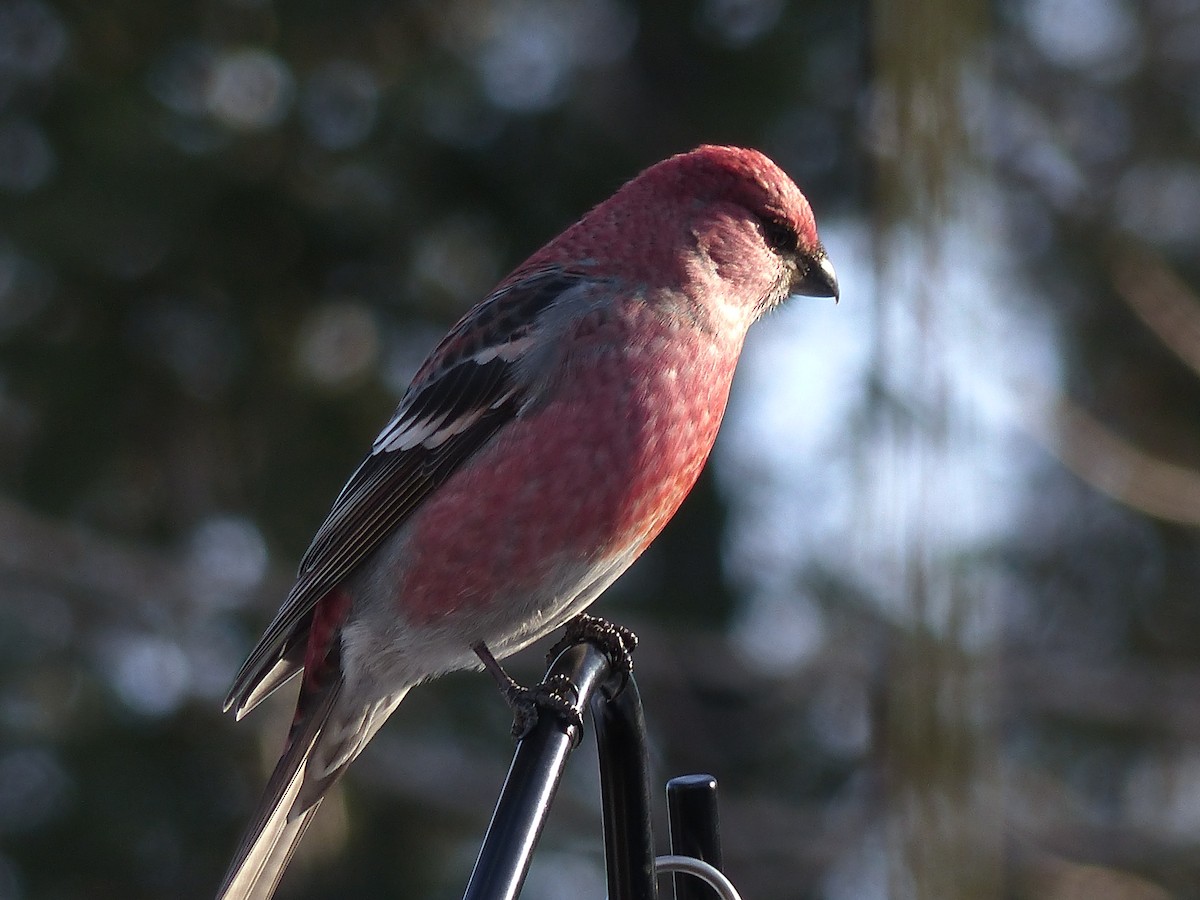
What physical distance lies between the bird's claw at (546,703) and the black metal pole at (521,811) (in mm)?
20

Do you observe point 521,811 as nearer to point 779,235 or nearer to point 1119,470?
point 779,235

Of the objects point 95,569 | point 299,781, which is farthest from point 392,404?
point 299,781

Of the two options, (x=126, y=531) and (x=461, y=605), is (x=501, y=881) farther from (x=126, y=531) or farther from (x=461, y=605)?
(x=126, y=531)

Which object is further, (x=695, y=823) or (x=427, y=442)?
(x=427, y=442)

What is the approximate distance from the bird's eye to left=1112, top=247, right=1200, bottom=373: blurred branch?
75.5 inches

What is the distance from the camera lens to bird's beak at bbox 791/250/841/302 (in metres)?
3.26

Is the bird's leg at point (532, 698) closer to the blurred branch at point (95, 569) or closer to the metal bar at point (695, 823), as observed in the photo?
the metal bar at point (695, 823)

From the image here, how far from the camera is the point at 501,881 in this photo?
1521 millimetres

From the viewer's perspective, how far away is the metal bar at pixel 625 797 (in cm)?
191

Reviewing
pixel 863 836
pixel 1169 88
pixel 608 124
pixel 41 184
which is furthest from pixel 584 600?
pixel 1169 88

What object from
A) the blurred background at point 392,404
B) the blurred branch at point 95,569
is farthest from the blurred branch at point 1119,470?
the blurred branch at point 95,569

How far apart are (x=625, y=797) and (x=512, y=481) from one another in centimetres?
77

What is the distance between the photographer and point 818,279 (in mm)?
3264

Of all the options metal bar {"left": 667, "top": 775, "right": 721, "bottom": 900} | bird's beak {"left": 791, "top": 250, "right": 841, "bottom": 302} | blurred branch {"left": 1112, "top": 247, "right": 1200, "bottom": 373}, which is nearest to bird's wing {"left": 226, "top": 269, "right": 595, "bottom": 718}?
bird's beak {"left": 791, "top": 250, "right": 841, "bottom": 302}
